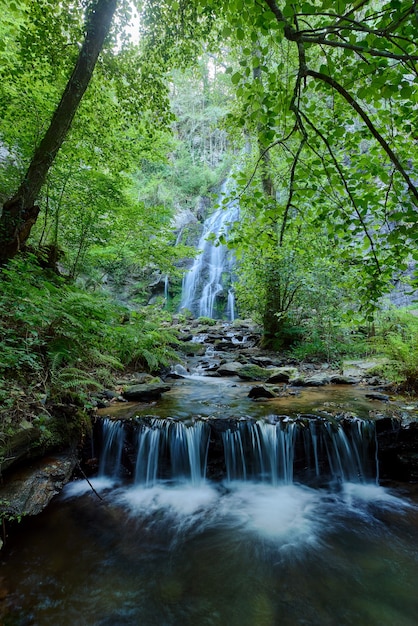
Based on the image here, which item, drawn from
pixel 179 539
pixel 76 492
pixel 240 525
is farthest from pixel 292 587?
pixel 76 492

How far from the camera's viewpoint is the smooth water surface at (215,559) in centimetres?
260

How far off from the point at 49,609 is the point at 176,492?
213 cm

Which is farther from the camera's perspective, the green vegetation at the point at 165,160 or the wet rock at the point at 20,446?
the wet rock at the point at 20,446

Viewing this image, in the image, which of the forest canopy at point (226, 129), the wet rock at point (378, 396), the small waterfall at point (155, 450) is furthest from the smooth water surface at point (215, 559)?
the forest canopy at point (226, 129)

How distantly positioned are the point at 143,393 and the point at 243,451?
2.32 meters

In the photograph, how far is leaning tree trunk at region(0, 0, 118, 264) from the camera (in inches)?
188

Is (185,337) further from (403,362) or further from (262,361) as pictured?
(403,362)

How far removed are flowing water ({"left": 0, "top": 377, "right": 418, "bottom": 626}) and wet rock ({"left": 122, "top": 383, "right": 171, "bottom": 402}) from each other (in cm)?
56

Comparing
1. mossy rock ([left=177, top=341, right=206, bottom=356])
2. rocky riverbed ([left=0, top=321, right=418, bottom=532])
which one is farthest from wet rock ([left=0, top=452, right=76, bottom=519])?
mossy rock ([left=177, top=341, right=206, bottom=356])

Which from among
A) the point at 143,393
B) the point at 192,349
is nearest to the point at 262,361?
the point at 192,349

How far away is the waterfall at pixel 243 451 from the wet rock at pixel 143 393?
114 cm

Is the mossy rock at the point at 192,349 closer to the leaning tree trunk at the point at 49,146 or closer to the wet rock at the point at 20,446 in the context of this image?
the leaning tree trunk at the point at 49,146

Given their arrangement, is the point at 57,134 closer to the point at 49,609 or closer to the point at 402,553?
the point at 49,609

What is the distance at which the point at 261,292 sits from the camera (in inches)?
444
